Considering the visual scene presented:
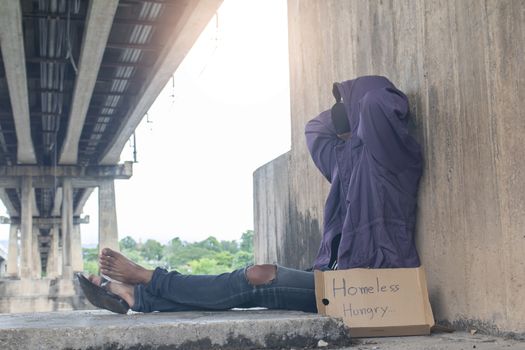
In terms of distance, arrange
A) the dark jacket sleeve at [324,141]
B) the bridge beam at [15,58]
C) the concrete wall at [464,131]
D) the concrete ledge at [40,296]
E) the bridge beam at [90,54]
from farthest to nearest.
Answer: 1. the concrete ledge at [40,296]
2. the bridge beam at [15,58]
3. the bridge beam at [90,54]
4. the dark jacket sleeve at [324,141]
5. the concrete wall at [464,131]

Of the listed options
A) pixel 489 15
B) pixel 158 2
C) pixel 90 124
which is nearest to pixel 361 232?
pixel 489 15

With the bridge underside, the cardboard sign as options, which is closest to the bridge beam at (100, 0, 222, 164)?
the bridge underside

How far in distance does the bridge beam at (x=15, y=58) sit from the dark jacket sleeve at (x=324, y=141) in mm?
9097

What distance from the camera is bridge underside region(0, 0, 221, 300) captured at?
13.0m

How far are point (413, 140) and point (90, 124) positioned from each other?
64.7 ft

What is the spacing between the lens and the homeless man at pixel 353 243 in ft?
11.1

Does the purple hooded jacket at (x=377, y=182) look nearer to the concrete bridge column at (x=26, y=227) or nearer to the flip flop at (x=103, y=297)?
the flip flop at (x=103, y=297)

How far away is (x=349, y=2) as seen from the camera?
15.1 feet

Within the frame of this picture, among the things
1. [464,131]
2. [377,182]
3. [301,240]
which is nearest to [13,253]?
[301,240]

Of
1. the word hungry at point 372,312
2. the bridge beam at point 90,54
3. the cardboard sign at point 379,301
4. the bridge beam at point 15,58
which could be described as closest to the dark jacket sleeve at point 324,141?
the cardboard sign at point 379,301

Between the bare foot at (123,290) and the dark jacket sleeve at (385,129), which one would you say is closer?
the dark jacket sleeve at (385,129)

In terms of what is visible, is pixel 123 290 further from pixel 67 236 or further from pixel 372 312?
pixel 67 236

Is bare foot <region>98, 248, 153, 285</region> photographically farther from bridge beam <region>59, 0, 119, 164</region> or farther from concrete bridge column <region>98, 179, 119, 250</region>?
concrete bridge column <region>98, 179, 119, 250</region>

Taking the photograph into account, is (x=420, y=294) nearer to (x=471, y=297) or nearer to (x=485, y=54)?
(x=471, y=297)
